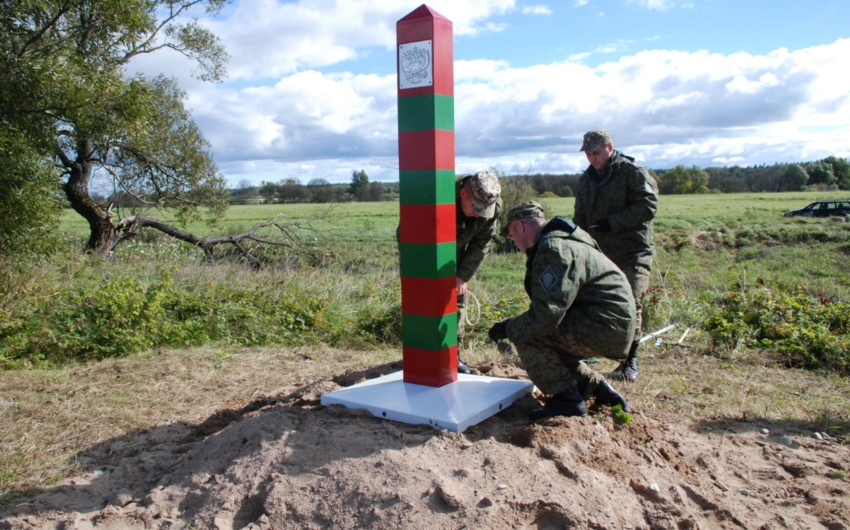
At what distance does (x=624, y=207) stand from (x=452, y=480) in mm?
3254

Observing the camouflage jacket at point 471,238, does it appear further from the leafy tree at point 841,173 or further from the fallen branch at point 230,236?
the leafy tree at point 841,173

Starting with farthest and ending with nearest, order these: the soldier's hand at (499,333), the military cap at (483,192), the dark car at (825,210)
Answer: the dark car at (825,210) → the military cap at (483,192) → the soldier's hand at (499,333)

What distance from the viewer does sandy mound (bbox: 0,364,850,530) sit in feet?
9.01

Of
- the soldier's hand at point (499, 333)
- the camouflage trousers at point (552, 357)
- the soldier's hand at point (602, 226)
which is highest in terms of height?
the soldier's hand at point (602, 226)

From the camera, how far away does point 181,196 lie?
1709 cm

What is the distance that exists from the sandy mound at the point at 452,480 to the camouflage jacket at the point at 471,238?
55.8 inches

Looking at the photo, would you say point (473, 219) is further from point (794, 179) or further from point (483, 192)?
point (794, 179)

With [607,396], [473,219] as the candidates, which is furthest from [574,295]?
[473,219]

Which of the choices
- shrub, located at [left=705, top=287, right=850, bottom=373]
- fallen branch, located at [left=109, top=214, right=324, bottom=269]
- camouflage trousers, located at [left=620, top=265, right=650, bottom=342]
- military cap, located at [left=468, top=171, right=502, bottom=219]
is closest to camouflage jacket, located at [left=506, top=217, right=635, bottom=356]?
military cap, located at [left=468, top=171, right=502, bottom=219]

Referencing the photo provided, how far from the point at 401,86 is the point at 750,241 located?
2287 centimetres

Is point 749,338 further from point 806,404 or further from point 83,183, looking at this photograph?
point 83,183

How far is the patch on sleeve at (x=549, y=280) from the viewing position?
136 inches

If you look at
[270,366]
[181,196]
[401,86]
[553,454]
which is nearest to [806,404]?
[553,454]

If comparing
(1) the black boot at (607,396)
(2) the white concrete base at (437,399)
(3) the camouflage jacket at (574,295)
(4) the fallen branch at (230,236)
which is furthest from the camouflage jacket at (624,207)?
(4) the fallen branch at (230,236)
